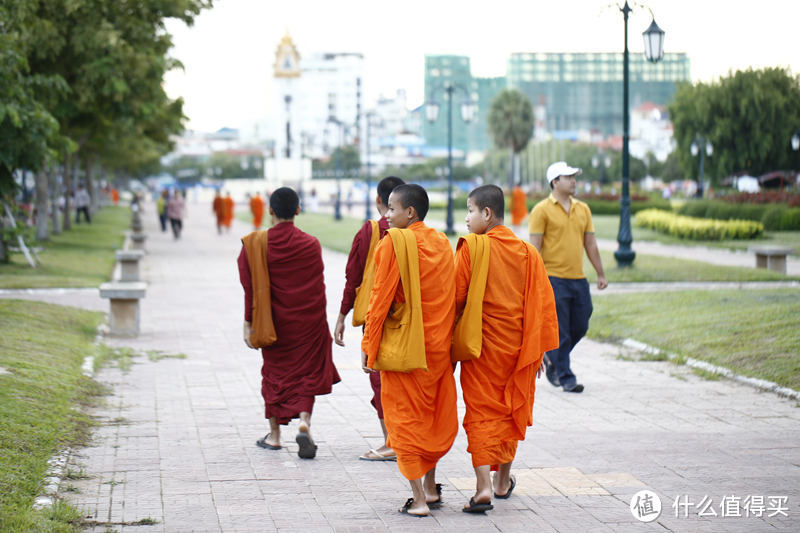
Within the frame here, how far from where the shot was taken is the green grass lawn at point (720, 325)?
30.7ft

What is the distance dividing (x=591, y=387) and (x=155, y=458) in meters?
4.03

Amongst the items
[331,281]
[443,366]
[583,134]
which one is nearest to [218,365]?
[443,366]

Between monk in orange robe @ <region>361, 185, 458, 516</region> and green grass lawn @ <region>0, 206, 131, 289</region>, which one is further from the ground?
monk in orange robe @ <region>361, 185, 458, 516</region>

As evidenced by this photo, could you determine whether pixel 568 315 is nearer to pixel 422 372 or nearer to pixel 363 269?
pixel 363 269

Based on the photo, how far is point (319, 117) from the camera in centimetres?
17850

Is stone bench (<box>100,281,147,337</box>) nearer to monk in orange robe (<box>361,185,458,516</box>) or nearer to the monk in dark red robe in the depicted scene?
the monk in dark red robe

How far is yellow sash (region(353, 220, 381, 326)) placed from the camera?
6.24m

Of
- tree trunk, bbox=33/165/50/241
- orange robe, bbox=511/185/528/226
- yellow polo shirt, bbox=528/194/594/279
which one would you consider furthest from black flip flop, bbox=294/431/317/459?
orange robe, bbox=511/185/528/226

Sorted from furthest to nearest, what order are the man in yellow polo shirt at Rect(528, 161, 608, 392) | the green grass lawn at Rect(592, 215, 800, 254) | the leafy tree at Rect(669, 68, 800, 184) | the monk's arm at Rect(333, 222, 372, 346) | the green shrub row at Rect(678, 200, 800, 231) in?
the leafy tree at Rect(669, 68, 800, 184) < the green shrub row at Rect(678, 200, 800, 231) < the green grass lawn at Rect(592, 215, 800, 254) < the man in yellow polo shirt at Rect(528, 161, 608, 392) < the monk's arm at Rect(333, 222, 372, 346)

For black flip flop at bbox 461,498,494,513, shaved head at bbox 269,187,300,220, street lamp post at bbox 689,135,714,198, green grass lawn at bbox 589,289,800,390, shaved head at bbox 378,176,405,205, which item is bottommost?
green grass lawn at bbox 589,289,800,390

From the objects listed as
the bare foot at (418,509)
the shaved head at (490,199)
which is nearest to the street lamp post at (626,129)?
the shaved head at (490,199)

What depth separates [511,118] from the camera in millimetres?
83500

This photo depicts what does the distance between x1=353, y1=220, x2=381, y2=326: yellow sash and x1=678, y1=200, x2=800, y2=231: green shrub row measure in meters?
28.1

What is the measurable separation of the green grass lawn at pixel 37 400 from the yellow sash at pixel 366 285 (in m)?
1.96
